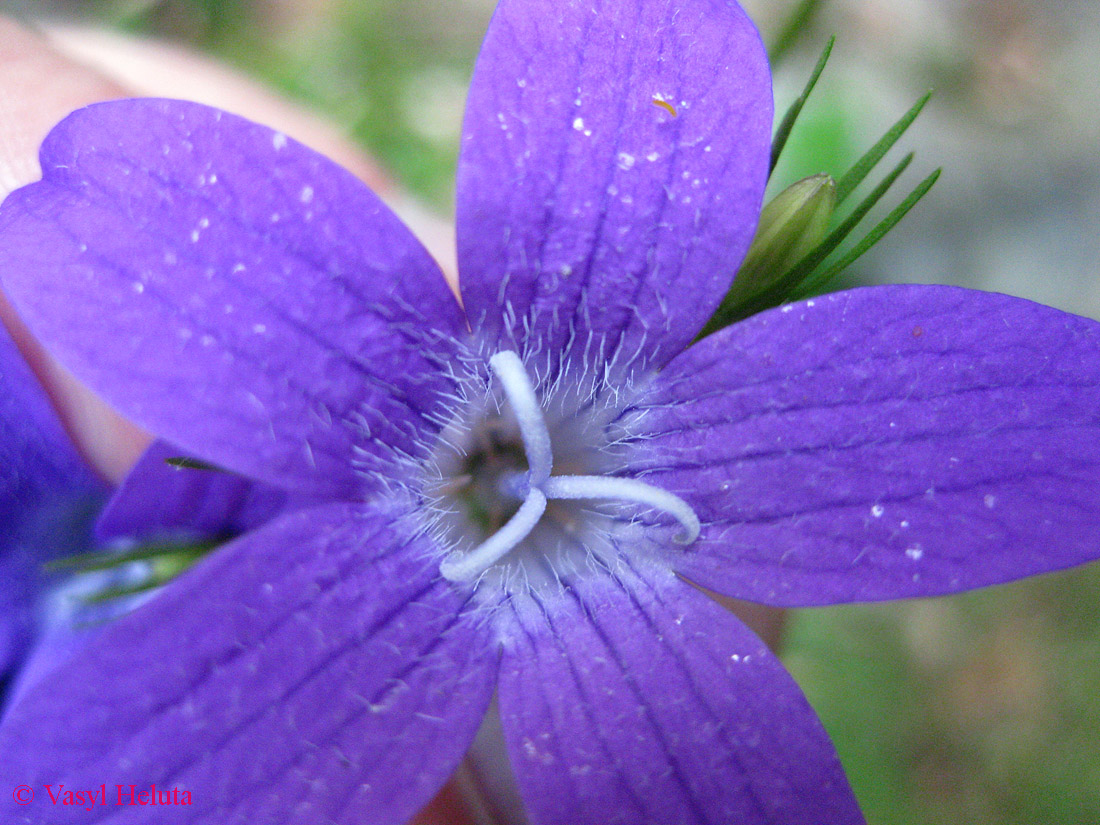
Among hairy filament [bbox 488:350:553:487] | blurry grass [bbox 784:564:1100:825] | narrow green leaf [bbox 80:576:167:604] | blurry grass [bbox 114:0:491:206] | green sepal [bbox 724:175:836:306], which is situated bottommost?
blurry grass [bbox 784:564:1100:825]

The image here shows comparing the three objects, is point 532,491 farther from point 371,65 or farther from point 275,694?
point 371,65

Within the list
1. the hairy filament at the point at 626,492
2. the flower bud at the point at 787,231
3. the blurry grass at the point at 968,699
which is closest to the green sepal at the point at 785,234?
the flower bud at the point at 787,231

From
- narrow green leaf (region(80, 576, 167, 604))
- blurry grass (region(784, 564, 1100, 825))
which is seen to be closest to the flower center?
narrow green leaf (region(80, 576, 167, 604))

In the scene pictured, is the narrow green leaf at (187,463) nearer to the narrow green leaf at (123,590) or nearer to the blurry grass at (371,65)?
the narrow green leaf at (123,590)

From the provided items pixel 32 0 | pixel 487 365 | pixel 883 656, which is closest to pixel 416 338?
pixel 487 365

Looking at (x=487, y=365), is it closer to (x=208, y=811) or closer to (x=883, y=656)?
(x=208, y=811)

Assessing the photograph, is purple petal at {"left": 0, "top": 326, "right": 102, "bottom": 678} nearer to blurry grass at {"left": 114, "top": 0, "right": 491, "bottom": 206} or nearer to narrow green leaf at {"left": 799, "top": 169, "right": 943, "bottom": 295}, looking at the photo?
narrow green leaf at {"left": 799, "top": 169, "right": 943, "bottom": 295}
